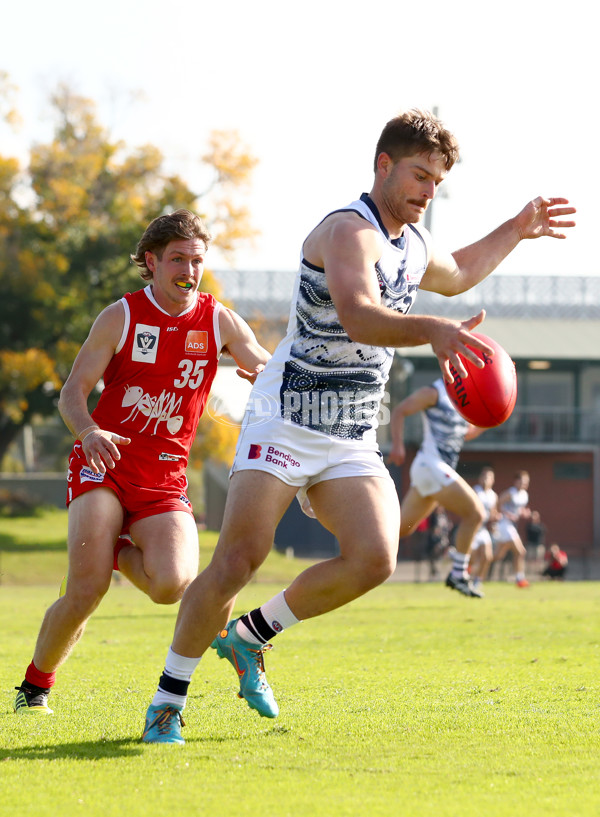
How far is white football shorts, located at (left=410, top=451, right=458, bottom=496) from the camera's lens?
480 inches

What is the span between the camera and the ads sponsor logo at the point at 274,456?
4535 millimetres

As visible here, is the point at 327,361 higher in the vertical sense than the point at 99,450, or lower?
higher

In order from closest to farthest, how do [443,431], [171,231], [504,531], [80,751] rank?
[80,751] → [171,231] → [443,431] → [504,531]

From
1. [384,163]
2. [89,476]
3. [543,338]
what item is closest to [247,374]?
[89,476]

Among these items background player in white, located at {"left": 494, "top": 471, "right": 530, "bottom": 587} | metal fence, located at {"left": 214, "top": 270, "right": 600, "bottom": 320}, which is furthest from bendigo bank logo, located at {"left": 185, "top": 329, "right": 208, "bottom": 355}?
metal fence, located at {"left": 214, "top": 270, "right": 600, "bottom": 320}

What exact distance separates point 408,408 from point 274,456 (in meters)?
7.75

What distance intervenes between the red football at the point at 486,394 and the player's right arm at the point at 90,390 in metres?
1.59

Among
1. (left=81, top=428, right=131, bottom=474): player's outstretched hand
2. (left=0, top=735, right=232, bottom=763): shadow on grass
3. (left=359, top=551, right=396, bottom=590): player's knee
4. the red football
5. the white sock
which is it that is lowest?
(left=0, top=735, right=232, bottom=763): shadow on grass

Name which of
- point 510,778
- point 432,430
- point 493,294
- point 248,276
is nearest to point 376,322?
A: point 510,778

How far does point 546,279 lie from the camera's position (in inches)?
2394

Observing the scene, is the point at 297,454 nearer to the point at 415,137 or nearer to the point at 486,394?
the point at 486,394

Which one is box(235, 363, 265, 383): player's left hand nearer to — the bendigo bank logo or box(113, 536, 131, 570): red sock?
the bendigo bank logo

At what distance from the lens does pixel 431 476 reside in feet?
40.3

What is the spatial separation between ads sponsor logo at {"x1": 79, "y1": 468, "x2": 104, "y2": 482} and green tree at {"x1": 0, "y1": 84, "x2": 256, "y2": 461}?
96.1ft
